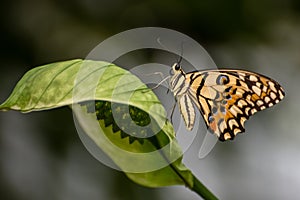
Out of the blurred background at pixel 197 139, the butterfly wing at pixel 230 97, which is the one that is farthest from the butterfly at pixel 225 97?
the blurred background at pixel 197 139

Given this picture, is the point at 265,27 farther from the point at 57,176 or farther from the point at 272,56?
the point at 57,176

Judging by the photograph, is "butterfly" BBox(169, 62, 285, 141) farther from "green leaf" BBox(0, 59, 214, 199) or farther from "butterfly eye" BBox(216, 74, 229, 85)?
"green leaf" BBox(0, 59, 214, 199)

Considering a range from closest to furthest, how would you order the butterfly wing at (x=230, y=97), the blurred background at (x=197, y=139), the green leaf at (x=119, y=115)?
1. the green leaf at (x=119, y=115)
2. the butterfly wing at (x=230, y=97)
3. the blurred background at (x=197, y=139)

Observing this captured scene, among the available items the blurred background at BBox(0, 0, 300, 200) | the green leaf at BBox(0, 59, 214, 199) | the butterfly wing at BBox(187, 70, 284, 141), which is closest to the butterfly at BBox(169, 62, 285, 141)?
the butterfly wing at BBox(187, 70, 284, 141)

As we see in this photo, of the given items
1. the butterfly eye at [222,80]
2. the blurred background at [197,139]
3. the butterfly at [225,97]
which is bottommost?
the blurred background at [197,139]

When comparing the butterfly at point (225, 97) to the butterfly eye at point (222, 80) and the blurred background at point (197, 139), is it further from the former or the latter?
the blurred background at point (197, 139)

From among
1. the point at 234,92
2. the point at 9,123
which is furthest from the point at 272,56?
the point at 234,92

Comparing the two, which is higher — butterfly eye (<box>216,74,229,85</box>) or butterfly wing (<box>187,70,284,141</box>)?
butterfly eye (<box>216,74,229,85</box>)
